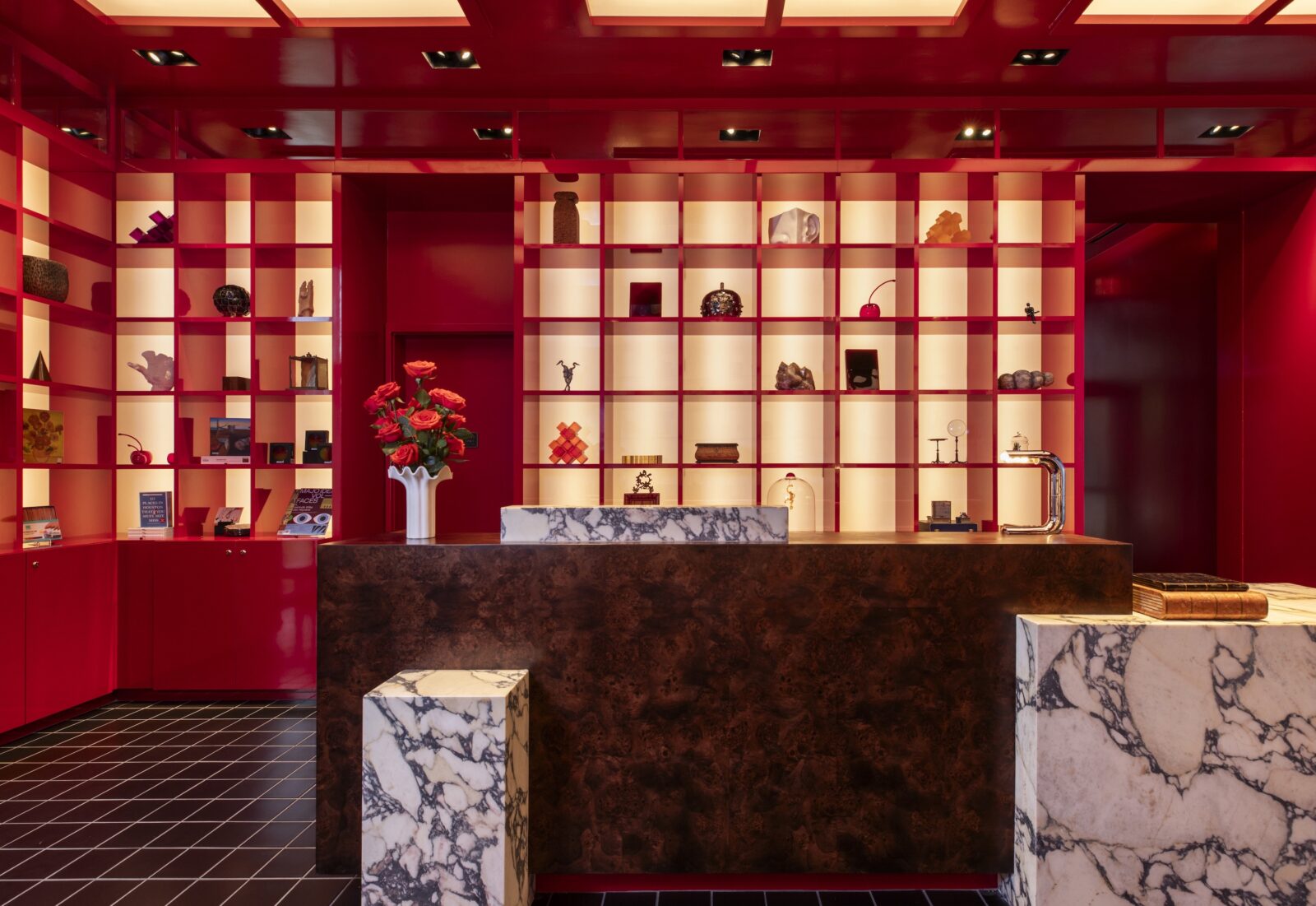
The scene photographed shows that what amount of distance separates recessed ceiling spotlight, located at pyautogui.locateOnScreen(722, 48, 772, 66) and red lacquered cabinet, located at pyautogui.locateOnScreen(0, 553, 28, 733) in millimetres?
4221

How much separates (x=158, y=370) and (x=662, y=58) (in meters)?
3.38

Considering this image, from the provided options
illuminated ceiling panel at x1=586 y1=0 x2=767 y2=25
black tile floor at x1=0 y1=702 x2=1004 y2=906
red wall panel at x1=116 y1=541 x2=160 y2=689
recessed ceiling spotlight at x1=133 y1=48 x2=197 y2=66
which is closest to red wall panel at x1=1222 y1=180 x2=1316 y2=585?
illuminated ceiling panel at x1=586 y1=0 x2=767 y2=25

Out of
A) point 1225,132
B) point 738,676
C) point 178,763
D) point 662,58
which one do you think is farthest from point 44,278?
point 1225,132

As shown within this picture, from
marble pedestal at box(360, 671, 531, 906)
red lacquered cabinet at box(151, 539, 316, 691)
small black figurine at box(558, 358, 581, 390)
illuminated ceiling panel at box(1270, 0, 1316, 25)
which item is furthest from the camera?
small black figurine at box(558, 358, 581, 390)

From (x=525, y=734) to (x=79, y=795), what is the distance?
2.08m

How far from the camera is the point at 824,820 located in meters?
2.24

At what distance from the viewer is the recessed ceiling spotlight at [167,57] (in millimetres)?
3857

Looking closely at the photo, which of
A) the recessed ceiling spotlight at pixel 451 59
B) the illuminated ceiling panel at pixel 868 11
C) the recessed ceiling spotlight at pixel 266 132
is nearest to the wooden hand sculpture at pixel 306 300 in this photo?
the recessed ceiling spotlight at pixel 266 132

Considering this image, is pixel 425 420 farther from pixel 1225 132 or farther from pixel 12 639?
pixel 1225 132

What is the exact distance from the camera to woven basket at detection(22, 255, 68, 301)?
3.77 meters

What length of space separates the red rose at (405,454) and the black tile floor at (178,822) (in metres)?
1.31

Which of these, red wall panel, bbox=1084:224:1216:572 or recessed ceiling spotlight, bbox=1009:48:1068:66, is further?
red wall panel, bbox=1084:224:1216:572

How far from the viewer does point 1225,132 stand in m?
4.54

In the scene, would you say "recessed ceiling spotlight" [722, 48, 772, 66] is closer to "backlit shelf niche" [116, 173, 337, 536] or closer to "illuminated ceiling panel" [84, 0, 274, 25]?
"illuminated ceiling panel" [84, 0, 274, 25]
